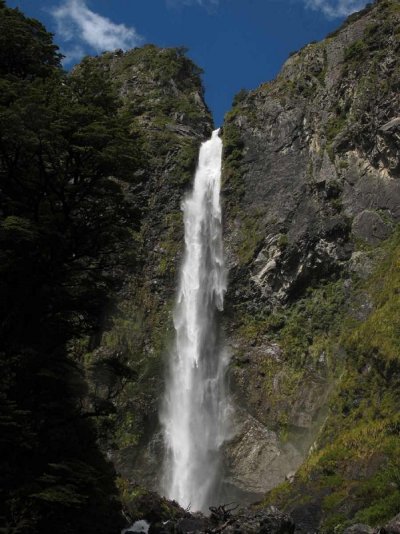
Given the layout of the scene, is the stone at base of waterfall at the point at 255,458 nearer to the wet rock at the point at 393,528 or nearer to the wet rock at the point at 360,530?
the wet rock at the point at 360,530

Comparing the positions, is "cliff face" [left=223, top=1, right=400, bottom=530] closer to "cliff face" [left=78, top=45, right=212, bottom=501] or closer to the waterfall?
the waterfall

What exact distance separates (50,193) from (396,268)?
54.1 feet

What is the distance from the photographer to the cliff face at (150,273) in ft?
96.1

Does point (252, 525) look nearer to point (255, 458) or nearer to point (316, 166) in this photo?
point (255, 458)

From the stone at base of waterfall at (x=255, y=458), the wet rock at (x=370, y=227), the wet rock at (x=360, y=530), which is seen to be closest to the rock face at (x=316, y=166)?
the wet rock at (x=370, y=227)

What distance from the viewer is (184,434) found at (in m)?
29.1

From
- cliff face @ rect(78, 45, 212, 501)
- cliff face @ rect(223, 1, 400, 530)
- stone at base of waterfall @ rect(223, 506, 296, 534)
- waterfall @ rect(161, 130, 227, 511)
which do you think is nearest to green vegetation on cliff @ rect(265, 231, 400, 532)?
cliff face @ rect(223, 1, 400, 530)

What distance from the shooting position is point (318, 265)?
95.8 ft

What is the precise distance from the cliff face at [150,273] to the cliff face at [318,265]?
4.03 m

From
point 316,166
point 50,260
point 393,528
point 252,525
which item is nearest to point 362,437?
→ point 252,525

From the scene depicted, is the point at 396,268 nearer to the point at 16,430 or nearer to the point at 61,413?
the point at 61,413

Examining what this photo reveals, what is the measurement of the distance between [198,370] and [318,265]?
8396 millimetres

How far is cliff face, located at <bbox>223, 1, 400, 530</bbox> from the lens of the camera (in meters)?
20.9

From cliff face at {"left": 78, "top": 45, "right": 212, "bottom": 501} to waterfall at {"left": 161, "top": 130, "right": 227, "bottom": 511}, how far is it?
2.31ft
